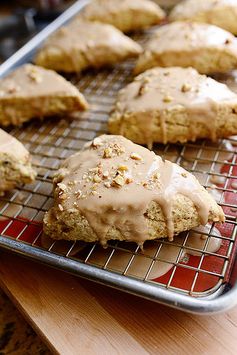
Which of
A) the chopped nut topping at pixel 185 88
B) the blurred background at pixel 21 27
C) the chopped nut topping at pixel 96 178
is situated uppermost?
the chopped nut topping at pixel 96 178

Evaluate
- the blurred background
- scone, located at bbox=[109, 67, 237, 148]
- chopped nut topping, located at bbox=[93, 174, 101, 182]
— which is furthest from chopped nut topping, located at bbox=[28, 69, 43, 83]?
the blurred background

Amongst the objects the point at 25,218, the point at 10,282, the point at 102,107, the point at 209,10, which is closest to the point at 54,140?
the point at 102,107

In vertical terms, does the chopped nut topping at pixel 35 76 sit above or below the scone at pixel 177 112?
above

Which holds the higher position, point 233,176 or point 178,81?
point 178,81

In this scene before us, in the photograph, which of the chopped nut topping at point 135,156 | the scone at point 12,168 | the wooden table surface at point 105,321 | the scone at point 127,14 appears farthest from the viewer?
the scone at point 127,14

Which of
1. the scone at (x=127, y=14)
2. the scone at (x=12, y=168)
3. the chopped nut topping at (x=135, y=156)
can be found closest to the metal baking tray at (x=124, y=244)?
the scone at (x=12, y=168)

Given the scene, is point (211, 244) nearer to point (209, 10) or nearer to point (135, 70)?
point (135, 70)

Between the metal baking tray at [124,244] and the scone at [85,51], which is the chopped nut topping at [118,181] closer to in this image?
the metal baking tray at [124,244]
